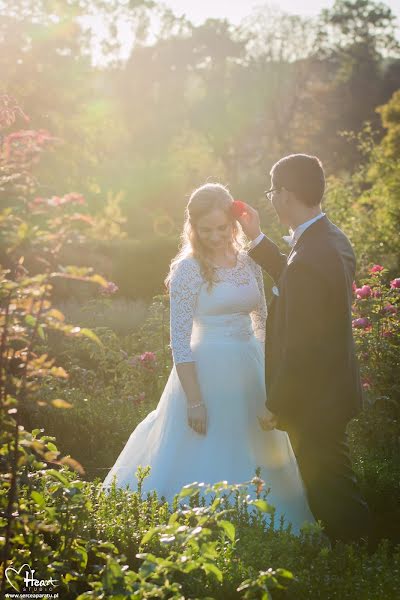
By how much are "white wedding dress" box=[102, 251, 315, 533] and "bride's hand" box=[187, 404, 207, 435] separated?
0.36ft

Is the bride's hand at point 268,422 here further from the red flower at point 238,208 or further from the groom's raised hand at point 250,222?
the red flower at point 238,208

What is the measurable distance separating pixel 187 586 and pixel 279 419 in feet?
4.11

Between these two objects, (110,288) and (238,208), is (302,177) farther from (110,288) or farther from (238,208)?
(110,288)

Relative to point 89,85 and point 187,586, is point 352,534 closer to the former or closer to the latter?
point 187,586

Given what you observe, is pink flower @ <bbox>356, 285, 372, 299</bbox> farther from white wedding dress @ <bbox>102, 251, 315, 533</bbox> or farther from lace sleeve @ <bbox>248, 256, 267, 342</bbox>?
white wedding dress @ <bbox>102, 251, 315, 533</bbox>

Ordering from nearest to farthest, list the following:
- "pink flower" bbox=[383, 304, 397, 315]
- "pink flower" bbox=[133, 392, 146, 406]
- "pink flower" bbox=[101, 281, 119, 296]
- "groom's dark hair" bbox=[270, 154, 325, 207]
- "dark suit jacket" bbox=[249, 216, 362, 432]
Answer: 1. "dark suit jacket" bbox=[249, 216, 362, 432]
2. "groom's dark hair" bbox=[270, 154, 325, 207]
3. "pink flower" bbox=[383, 304, 397, 315]
4. "pink flower" bbox=[133, 392, 146, 406]
5. "pink flower" bbox=[101, 281, 119, 296]

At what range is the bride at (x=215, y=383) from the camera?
14.4 feet

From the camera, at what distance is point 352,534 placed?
3.98 metres

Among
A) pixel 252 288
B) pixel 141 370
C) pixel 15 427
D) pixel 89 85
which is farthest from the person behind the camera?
pixel 89 85

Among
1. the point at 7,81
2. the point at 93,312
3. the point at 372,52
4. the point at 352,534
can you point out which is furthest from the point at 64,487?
the point at 372,52

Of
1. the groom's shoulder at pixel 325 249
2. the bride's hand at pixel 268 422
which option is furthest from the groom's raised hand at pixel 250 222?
the bride's hand at pixel 268 422

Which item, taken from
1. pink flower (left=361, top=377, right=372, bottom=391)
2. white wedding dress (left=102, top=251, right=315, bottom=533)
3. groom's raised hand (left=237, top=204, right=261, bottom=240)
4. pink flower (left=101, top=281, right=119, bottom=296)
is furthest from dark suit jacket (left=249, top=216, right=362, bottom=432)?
pink flower (left=101, top=281, right=119, bottom=296)

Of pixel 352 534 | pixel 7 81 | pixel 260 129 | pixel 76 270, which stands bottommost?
pixel 352 534

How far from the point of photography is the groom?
3789 mm
